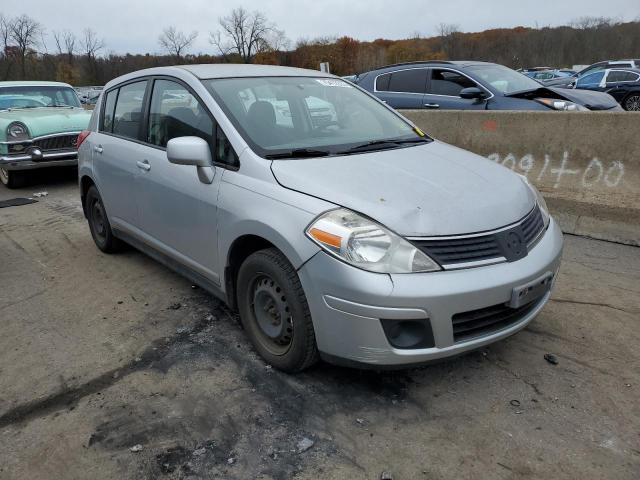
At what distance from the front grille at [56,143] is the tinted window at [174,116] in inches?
224

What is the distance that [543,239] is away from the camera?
118 inches

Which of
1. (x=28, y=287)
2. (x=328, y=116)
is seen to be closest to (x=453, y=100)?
(x=328, y=116)

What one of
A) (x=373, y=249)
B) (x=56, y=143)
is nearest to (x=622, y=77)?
(x=56, y=143)

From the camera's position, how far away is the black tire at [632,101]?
15.5m

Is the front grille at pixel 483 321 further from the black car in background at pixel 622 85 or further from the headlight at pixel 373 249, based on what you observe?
the black car in background at pixel 622 85

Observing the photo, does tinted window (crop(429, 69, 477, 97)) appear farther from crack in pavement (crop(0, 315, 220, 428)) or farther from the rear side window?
crack in pavement (crop(0, 315, 220, 428))

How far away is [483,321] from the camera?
2633 mm

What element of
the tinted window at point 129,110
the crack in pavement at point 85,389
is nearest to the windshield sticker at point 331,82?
the tinted window at point 129,110

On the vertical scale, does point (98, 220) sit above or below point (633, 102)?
below

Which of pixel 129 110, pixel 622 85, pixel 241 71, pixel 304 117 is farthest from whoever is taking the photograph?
pixel 622 85

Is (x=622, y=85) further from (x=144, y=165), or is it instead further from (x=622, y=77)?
(x=144, y=165)

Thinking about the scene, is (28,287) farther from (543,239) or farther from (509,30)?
(509,30)

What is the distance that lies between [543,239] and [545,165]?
294 centimetres

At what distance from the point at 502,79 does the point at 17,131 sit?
25.4ft
